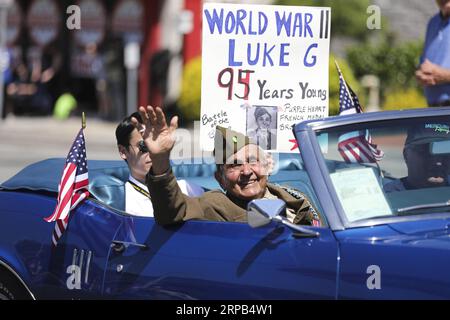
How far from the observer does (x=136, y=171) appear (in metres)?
4.82

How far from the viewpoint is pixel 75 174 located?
4398 millimetres

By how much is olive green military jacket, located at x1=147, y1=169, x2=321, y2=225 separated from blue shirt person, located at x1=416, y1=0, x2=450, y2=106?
6.74ft

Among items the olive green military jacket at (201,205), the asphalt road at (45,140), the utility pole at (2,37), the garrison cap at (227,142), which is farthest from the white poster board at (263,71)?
the utility pole at (2,37)

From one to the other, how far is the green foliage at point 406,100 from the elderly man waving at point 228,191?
14.9m

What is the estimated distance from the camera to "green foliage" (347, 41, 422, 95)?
2120 centimetres

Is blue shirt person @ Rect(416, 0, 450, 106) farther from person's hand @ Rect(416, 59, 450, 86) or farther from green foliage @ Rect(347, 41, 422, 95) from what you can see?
green foliage @ Rect(347, 41, 422, 95)

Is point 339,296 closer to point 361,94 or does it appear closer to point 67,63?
→ point 361,94

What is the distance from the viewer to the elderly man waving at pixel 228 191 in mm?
3932

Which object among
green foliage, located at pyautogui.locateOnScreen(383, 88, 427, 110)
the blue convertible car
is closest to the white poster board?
the blue convertible car

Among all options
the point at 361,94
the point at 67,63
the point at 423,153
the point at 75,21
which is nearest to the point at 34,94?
the point at 67,63

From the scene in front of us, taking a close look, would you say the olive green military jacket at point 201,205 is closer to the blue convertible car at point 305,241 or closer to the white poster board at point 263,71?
the blue convertible car at point 305,241

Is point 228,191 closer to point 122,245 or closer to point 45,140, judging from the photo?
point 122,245

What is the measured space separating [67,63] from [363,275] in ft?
80.0

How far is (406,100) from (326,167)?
16.1 metres
